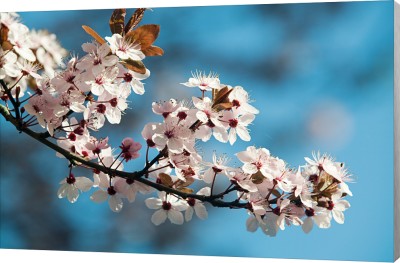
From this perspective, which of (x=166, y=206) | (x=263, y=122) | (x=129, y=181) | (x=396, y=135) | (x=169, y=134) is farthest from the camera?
(x=263, y=122)

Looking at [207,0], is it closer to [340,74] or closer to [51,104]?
[340,74]

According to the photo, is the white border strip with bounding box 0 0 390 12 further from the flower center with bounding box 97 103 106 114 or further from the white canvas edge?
the flower center with bounding box 97 103 106 114

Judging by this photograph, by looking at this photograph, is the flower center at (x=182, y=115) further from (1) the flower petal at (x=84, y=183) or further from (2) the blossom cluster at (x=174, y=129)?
(1) the flower petal at (x=84, y=183)

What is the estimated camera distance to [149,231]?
2752 mm

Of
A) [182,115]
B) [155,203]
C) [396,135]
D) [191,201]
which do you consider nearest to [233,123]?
[182,115]

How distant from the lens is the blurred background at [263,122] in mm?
2391

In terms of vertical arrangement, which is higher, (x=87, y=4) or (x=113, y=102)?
(x=87, y=4)

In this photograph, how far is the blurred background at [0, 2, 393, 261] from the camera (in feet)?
7.84

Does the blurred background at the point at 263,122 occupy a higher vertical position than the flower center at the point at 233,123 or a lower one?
higher

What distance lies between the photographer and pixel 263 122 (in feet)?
8.47

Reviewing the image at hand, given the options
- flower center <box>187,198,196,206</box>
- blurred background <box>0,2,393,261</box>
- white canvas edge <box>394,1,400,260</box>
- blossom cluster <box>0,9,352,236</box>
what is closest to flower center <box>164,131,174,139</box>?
blossom cluster <box>0,9,352,236</box>

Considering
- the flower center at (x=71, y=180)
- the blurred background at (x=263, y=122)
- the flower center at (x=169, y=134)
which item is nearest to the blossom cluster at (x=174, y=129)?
the flower center at (x=169, y=134)

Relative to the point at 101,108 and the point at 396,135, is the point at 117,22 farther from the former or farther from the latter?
the point at 396,135

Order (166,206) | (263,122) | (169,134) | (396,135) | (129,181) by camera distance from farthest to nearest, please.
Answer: (263,122) → (396,135) → (166,206) → (129,181) → (169,134)
